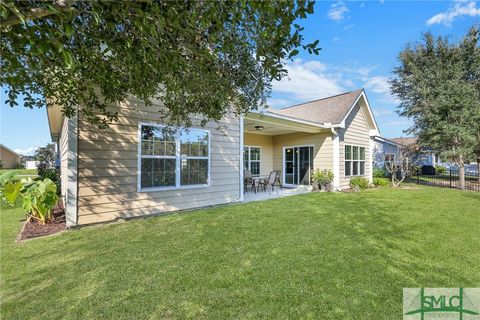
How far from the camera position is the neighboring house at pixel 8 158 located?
120 feet

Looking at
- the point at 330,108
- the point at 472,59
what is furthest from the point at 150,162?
the point at 472,59

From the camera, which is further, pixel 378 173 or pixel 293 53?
pixel 378 173

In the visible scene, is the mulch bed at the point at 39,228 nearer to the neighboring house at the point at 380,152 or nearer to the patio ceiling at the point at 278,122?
the patio ceiling at the point at 278,122

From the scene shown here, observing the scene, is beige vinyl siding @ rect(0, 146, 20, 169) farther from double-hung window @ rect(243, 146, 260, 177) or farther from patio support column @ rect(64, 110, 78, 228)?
patio support column @ rect(64, 110, 78, 228)

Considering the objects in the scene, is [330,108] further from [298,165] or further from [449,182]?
[449,182]

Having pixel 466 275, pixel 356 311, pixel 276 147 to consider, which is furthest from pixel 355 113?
pixel 356 311

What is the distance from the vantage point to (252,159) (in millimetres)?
12625

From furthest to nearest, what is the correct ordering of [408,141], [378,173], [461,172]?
1. [408,141]
2. [378,173]
3. [461,172]

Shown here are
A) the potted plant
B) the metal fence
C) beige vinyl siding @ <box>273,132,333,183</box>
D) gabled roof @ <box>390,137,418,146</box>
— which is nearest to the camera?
the potted plant

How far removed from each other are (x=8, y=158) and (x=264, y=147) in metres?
47.5

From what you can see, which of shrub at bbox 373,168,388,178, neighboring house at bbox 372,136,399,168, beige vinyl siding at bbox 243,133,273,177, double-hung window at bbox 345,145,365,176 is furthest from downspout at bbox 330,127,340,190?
neighboring house at bbox 372,136,399,168

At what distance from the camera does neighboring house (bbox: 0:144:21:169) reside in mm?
36562

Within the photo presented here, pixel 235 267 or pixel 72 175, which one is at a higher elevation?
pixel 72 175

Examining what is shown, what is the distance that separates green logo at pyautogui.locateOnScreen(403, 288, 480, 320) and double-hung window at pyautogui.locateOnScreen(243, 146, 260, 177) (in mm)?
9766
